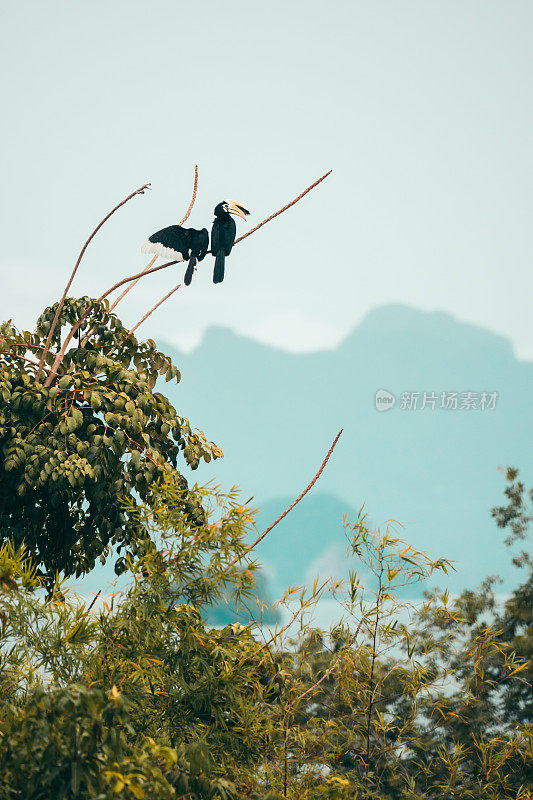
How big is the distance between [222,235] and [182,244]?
202 millimetres

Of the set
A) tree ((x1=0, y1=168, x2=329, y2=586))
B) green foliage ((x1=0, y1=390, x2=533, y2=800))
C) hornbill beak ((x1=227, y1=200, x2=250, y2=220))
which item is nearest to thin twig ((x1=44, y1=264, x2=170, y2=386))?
tree ((x1=0, y1=168, x2=329, y2=586))

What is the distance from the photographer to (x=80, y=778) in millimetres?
1904

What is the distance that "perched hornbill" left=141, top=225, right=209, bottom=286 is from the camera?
4129mm

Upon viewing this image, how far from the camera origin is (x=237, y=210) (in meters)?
4.28

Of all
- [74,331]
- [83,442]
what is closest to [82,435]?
[83,442]

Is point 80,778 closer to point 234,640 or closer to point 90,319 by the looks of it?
point 234,640

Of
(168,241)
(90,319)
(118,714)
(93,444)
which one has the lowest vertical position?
(118,714)

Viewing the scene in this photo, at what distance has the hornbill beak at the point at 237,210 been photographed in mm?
4258

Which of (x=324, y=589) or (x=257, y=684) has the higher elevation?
(x=324, y=589)

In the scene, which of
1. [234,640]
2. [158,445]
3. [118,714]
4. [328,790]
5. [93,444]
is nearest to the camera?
[118,714]

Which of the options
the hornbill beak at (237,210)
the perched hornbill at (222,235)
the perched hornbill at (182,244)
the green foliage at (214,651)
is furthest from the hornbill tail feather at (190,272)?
the green foliage at (214,651)

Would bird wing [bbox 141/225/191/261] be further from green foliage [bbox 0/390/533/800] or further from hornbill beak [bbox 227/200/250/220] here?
green foliage [bbox 0/390/533/800]

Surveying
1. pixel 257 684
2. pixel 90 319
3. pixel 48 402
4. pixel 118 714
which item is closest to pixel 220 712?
pixel 257 684

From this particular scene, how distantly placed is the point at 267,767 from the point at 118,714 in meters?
0.80
